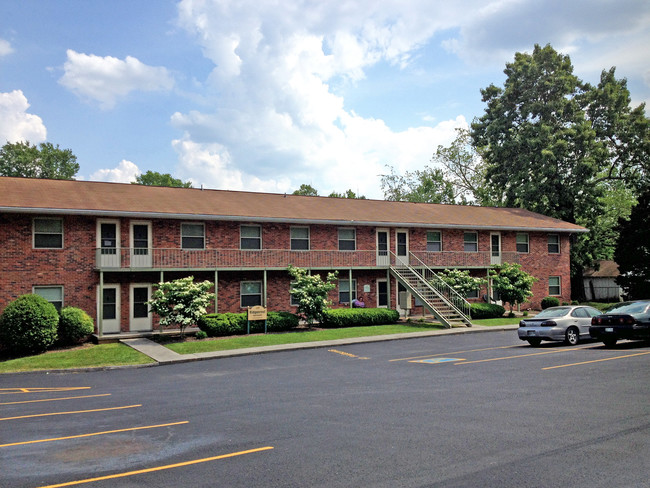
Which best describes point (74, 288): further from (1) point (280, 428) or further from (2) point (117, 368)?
(1) point (280, 428)

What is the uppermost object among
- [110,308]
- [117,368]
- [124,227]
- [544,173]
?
[544,173]

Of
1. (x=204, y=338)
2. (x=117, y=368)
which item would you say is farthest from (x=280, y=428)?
(x=204, y=338)

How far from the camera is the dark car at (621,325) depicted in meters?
17.4

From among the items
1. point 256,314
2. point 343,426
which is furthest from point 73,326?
point 343,426

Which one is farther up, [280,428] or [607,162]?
[607,162]

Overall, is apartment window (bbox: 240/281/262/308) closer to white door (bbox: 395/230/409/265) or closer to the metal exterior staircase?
the metal exterior staircase

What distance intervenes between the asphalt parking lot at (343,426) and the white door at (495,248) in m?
20.1

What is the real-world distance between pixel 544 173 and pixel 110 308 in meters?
34.5

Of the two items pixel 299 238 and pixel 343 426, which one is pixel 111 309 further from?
pixel 343 426

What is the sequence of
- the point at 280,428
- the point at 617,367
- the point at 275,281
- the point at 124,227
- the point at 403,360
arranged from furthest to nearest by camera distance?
the point at 275,281
the point at 124,227
the point at 403,360
the point at 617,367
the point at 280,428

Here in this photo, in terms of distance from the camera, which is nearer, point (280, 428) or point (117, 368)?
point (280, 428)

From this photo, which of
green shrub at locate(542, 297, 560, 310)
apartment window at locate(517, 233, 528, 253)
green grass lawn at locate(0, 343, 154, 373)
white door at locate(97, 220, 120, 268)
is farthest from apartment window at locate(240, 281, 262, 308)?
green shrub at locate(542, 297, 560, 310)

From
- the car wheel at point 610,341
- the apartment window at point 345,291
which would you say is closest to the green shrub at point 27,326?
the apartment window at point 345,291

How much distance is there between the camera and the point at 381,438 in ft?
25.4
